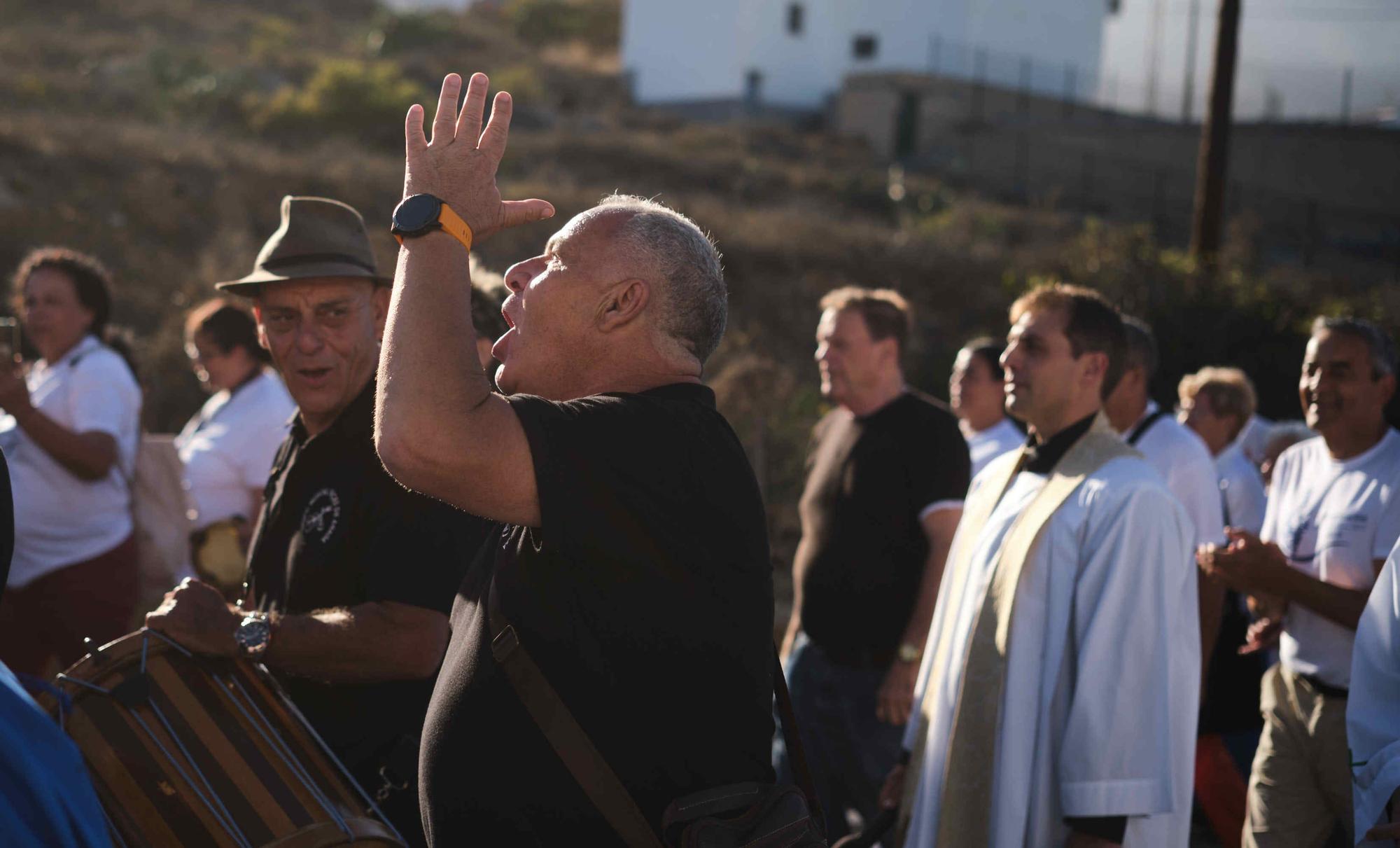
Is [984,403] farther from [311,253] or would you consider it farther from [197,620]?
[197,620]

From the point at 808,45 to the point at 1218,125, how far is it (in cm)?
3106

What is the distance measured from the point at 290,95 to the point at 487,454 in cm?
3162

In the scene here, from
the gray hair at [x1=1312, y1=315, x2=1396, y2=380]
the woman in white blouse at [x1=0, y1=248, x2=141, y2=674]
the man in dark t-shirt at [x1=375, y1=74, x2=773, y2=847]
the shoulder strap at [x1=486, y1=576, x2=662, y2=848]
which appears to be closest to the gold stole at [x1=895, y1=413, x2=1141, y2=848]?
the gray hair at [x1=1312, y1=315, x2=1396, y2=380]

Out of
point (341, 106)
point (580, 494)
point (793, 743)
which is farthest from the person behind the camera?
point (341, 106)

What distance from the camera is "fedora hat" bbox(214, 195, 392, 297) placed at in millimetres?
3449

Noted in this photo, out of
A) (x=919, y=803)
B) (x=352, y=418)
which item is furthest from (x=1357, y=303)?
(x=352, y=418)

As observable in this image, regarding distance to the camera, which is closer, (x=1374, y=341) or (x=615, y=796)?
(x=615, y=796)

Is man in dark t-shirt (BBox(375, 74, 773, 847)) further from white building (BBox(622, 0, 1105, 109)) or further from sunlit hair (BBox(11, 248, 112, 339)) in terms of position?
white building (BBox(622, 0, 1105, 109))

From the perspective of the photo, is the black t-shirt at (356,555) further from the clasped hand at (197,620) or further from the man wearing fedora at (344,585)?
the clasped hand at (197,620)

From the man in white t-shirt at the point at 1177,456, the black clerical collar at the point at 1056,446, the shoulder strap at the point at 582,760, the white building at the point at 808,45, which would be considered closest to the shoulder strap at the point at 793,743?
the shoulder strap at the point at 582,760

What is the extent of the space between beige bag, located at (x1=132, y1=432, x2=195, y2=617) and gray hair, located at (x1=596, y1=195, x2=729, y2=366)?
13.8 feet

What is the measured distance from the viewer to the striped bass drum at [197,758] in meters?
2.52

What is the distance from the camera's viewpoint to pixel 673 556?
2121 mm

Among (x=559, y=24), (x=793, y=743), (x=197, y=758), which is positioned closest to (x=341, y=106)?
(x=559, y=24)
